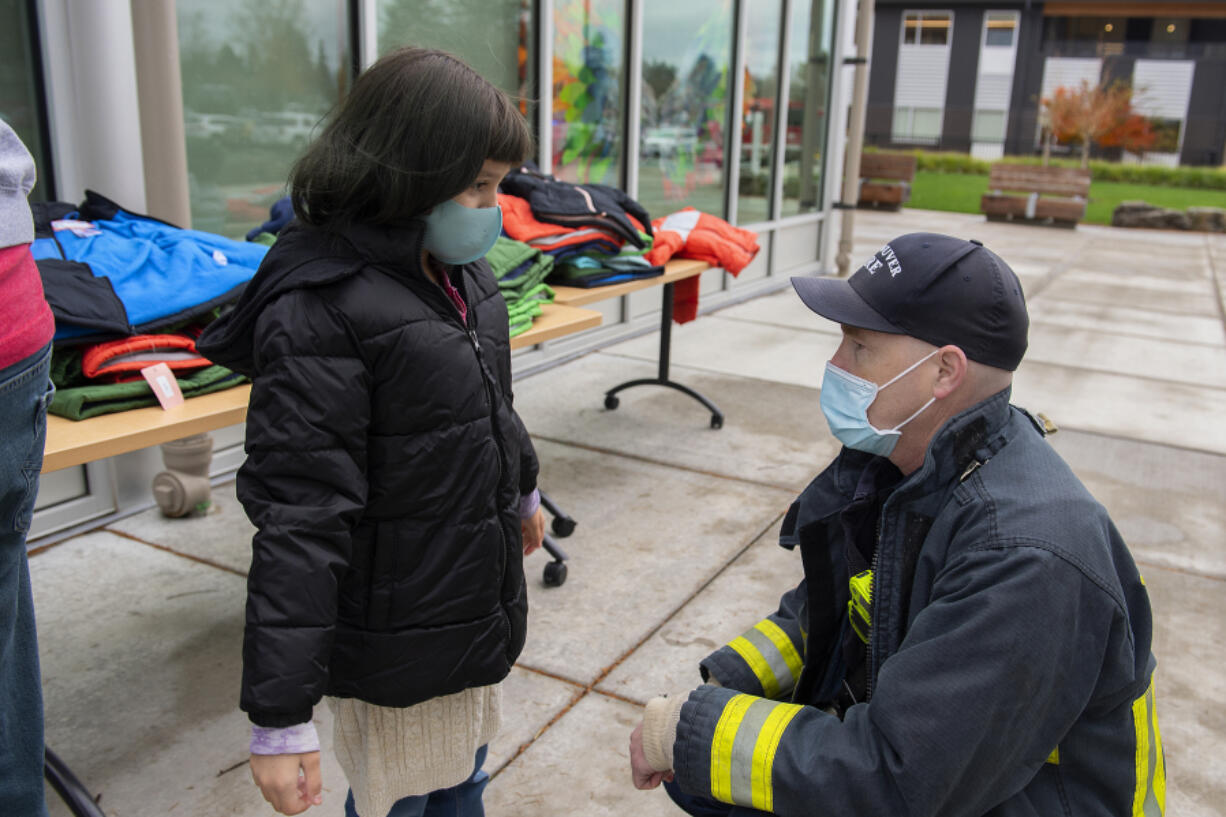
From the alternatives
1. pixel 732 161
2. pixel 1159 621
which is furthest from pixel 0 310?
pixel 732 161

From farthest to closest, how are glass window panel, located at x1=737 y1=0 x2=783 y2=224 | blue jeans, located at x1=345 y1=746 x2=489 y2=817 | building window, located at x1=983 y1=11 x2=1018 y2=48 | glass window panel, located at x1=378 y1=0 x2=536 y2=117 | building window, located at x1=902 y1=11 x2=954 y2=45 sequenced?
building window, located at x1=902 y1=11 x2=954 y2=45
building window, located at x1=983 y1=11 x2=1018 y2=48
glass window panel, located at x1=737 y1=0 x2=783 y2=224
glass window panel, located at x1=378 y1=0 x2=536 y2=117
blue jeans, located at x1=345 y1=746 x2=489 y2=817

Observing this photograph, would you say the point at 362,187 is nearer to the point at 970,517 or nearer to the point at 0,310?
the point at 0,310

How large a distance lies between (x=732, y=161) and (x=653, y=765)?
7.53m

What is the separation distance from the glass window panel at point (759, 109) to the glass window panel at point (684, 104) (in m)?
0.34

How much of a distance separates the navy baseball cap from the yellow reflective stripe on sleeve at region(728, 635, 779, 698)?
24.4 inches

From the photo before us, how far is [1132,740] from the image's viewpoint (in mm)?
1441

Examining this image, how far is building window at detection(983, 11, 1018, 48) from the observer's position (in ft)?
133

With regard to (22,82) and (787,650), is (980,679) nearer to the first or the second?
(787,650)

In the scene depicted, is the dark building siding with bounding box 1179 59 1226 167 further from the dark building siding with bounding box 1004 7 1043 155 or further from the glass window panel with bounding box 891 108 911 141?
the glass window panel with bounding box 891 108 911 141

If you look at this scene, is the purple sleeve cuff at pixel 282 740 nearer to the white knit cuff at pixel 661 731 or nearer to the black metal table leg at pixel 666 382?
the white knit cuff at pixel 661 731

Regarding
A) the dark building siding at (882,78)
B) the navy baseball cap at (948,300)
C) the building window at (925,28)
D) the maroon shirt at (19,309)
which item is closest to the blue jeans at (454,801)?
the maroon shirt at (19,309)

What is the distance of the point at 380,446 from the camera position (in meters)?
1.64

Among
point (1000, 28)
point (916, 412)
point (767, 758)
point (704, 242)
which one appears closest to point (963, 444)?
point (916, 412)

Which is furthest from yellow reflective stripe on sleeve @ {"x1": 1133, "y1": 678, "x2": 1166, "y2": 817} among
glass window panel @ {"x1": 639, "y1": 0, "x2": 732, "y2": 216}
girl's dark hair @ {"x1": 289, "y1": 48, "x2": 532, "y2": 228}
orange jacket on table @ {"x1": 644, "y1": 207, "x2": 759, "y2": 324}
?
glass window panel @ {"x1": 639, "y1": 0, "x2": 732, "y2": 216}
